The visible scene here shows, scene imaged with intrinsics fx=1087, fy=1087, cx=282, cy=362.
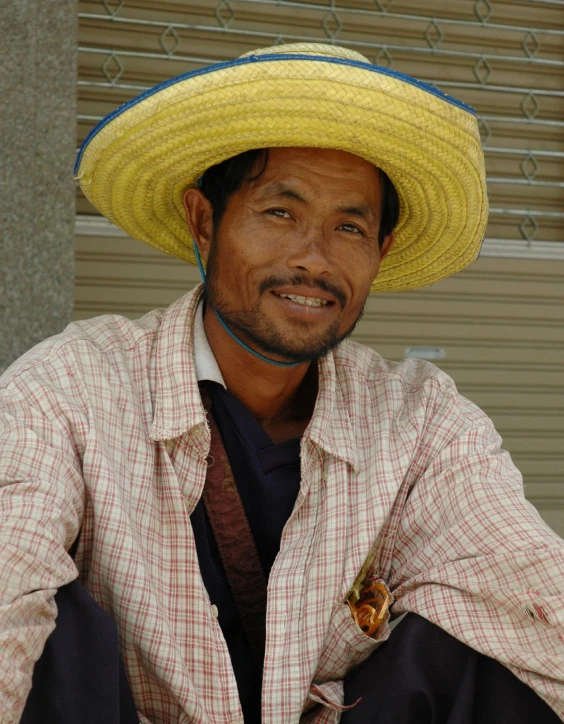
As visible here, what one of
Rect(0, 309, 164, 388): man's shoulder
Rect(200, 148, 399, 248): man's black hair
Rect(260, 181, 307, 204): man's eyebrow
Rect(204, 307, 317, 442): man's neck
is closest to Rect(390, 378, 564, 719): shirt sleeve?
Rect(204, 307, 317, 442): man's neck

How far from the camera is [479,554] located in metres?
2.38

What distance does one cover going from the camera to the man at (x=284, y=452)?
7.27ft

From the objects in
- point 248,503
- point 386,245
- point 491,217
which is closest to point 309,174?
point 386,245

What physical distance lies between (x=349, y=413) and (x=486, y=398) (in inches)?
98.5

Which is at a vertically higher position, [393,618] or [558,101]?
[558,101]

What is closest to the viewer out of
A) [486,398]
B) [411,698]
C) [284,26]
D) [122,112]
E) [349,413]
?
[411,698]

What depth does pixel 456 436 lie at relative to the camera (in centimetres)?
259

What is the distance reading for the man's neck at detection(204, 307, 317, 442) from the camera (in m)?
2.71

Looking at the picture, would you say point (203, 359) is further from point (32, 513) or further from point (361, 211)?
point (32, 513)

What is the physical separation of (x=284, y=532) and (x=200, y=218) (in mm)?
841

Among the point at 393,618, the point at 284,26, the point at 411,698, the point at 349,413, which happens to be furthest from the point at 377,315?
the point at 411,698

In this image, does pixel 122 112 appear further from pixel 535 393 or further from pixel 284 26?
pixel 535 393

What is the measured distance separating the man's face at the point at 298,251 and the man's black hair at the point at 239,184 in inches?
0.9

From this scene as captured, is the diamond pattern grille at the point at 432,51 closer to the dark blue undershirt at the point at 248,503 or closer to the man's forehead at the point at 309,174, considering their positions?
the man's forehead at the point at 309,174
